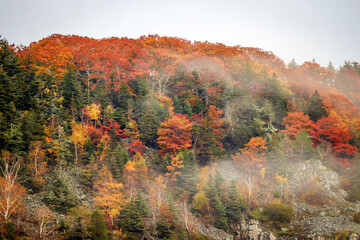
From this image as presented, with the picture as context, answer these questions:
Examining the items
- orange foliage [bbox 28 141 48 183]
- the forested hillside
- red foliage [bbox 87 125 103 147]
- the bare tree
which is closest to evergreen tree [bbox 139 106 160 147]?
the forested hillside

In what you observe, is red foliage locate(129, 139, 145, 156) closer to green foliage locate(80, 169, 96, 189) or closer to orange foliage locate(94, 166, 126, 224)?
orange foliage locate(94, 166, 126, 224)

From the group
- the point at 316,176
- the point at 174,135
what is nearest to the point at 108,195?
the point at 174,135

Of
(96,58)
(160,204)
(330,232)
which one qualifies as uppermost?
(96,58)

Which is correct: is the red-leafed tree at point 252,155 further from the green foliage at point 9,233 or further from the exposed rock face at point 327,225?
the green foliage at point 9,233

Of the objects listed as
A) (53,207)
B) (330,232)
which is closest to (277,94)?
(330,232)

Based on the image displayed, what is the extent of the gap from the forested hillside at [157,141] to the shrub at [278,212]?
6.0 inches

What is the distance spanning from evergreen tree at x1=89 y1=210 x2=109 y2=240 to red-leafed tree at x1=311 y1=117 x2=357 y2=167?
139ft

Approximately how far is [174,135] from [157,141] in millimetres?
3325

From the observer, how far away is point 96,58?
6400 centimetres

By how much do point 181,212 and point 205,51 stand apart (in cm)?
4283

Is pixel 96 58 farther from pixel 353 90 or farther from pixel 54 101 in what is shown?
pixel 353 90

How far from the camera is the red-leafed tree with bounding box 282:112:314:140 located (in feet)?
195

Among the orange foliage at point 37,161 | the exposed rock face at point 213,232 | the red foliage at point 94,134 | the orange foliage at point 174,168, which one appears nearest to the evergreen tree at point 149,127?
the orange foliage at point 174,168

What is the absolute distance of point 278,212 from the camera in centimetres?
4806
